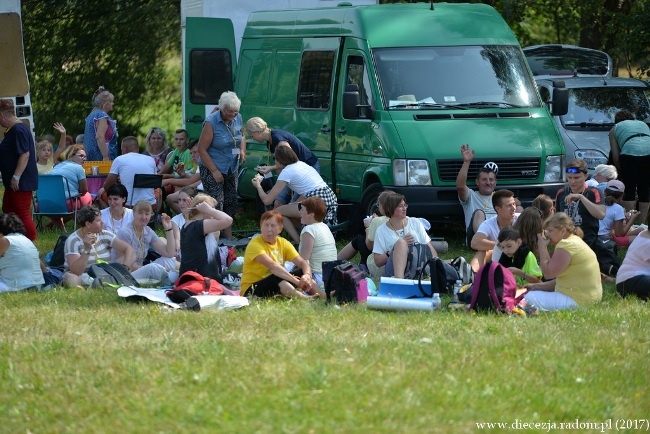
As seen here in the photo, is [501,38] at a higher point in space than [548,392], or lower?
higher

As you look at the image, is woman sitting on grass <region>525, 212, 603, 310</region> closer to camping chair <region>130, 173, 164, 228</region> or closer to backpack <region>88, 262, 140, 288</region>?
backpack <region>88, 262, 140, 288</region>

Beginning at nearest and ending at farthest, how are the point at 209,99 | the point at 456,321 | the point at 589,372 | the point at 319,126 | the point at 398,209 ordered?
the point at 589,372 → the point at 456,321 → the point at 398,209 → the point at 319,126 → the point at 209,99

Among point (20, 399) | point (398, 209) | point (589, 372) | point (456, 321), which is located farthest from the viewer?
point (398, 209)

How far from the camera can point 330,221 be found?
1411 centimetres

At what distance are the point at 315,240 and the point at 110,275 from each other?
Result: 1.96 m

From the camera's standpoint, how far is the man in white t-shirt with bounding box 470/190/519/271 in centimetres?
1180

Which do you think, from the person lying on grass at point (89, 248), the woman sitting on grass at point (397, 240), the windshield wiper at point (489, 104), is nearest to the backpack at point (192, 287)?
the person lying on grass at point (89, 248)

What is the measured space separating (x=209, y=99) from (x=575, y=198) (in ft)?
23.7

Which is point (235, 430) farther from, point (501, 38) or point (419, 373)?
point (501, 38)

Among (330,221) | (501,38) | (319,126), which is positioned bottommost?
(330,221)

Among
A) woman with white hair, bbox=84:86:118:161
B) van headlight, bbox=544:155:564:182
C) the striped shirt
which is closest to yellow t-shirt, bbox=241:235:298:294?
the striped shirt

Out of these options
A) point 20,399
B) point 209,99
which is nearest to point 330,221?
point 209,99

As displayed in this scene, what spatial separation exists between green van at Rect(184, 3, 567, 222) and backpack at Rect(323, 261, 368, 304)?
3.15m

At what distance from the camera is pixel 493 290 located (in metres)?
9.62
